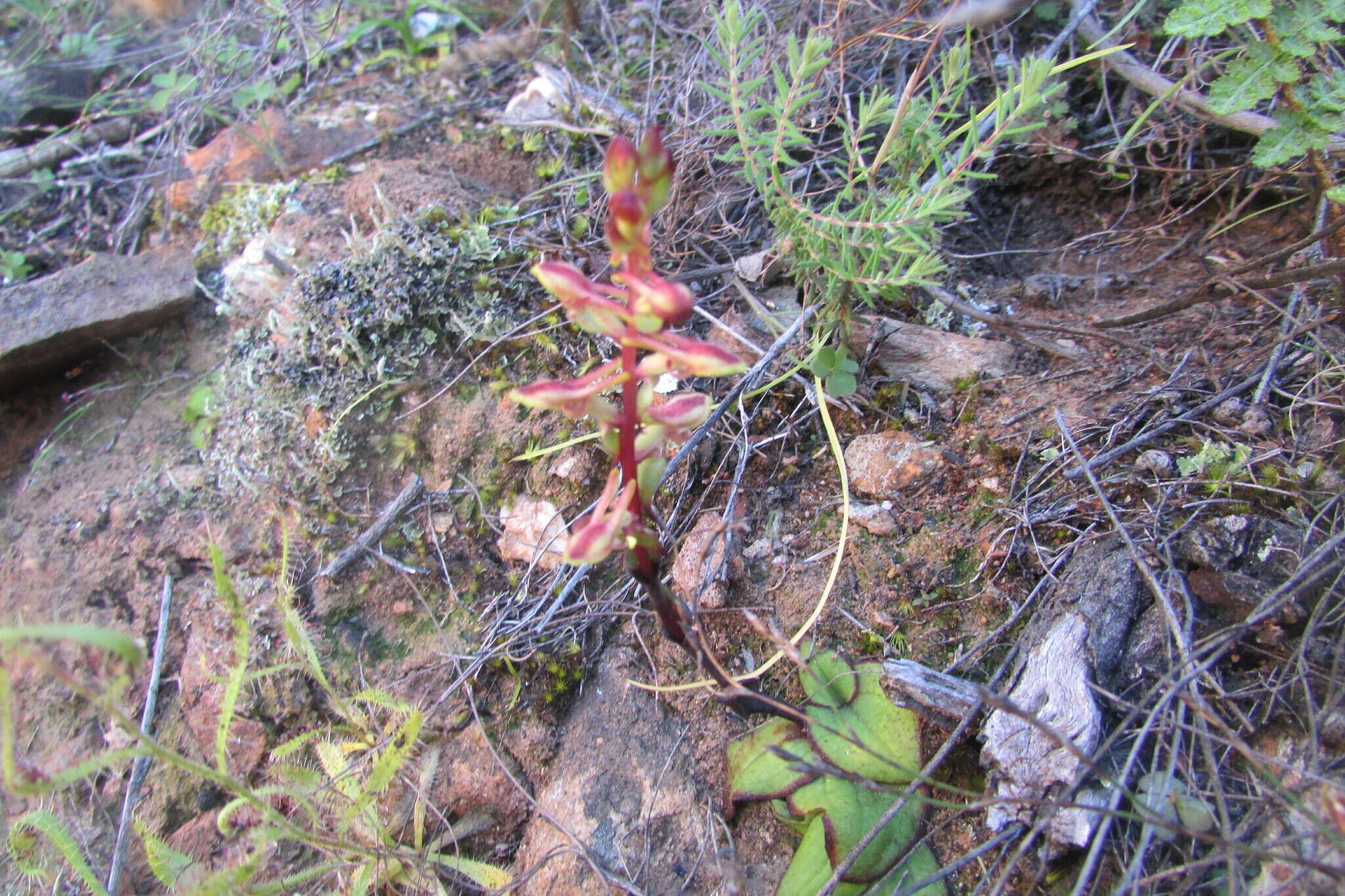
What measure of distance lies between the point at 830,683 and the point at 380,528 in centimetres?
134

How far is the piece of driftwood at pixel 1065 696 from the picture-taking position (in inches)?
56.0

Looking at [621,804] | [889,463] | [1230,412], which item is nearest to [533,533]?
[621,804]

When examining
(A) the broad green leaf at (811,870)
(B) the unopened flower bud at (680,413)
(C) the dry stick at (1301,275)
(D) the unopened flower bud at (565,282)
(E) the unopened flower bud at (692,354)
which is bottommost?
(A) the broad green leaf at (811,870)

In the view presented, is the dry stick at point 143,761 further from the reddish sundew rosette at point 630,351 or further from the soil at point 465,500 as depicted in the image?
the reddish sundew rosette at point 630,351

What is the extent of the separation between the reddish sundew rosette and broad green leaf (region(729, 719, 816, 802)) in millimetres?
607

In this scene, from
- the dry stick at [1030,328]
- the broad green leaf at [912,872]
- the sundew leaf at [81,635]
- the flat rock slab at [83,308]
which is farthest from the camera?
the flat rock slab at [83,308]

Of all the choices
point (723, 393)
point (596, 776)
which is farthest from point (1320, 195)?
point (596, 776)

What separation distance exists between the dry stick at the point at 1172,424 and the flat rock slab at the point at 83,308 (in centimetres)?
303

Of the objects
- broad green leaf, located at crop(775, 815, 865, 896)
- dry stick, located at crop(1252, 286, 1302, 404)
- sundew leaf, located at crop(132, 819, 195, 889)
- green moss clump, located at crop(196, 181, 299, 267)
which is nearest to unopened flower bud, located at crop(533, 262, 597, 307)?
broad green leaf, located at crop(775, 815, 865, 896)

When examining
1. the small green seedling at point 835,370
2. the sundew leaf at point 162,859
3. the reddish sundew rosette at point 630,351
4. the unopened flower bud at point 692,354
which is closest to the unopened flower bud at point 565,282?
the reddish sundew rosette at point 630,351

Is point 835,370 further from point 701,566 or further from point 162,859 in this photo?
→ point 162,859

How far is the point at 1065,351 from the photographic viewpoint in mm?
2074

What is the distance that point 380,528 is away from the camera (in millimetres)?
2227

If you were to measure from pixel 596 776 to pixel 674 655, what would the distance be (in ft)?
1.12
